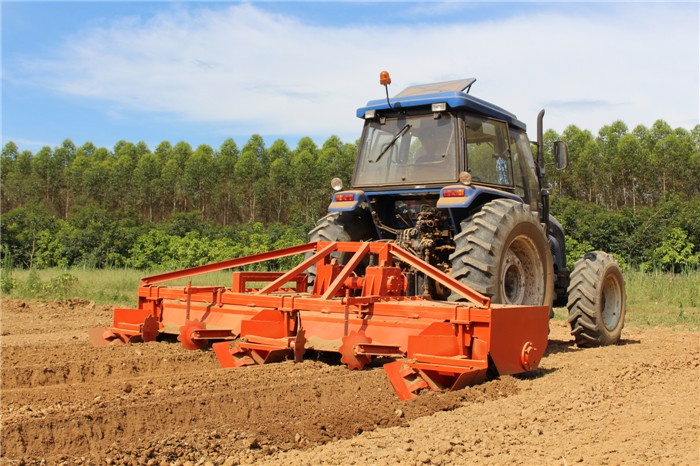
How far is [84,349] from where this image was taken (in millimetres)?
5539

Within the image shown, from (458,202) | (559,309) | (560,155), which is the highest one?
(560,155)

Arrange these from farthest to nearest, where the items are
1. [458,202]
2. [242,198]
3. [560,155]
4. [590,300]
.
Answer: [242,198]
[560,155]
[590,300]
[458,202]

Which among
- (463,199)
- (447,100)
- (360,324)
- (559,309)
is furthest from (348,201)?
(559,309)

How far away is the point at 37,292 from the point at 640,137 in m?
49.0

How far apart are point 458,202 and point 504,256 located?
0.62 m

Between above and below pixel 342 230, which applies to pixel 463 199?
above

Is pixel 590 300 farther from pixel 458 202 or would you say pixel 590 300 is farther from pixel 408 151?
pixel 408 151

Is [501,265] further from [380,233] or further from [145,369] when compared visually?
[145,369]

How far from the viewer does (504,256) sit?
17.9ft

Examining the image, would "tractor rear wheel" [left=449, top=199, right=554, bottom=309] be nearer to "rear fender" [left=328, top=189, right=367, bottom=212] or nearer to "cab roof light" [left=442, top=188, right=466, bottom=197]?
"cab roof light" [left=442, top=188, right=466, bottom=197]

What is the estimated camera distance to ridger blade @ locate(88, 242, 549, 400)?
4301 millimetres

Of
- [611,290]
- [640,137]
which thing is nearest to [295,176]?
[640,137]

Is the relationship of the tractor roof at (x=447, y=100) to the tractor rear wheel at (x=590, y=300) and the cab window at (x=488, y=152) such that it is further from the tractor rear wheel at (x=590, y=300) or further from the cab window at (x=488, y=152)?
the tractor rear wheel at (x=590, y=300)

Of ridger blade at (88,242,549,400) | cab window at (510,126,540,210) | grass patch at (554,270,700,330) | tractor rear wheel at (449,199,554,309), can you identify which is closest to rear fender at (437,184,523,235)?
tractor rear wheel at (449,199,554,309)
